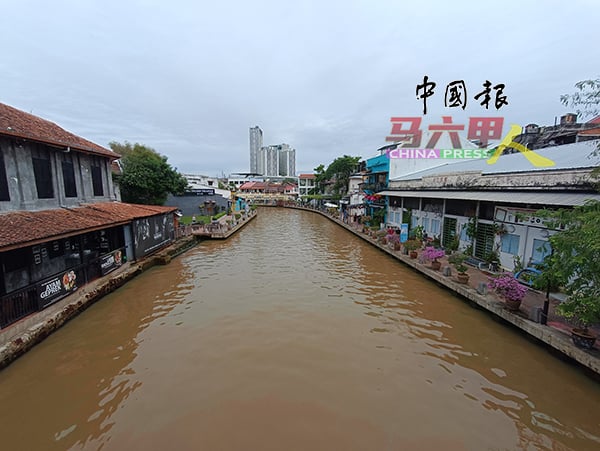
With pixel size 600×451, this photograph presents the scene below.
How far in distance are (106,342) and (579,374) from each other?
448 inches

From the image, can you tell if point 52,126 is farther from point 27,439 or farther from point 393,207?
point 393,207

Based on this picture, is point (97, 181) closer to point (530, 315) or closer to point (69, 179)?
point (69, 179)

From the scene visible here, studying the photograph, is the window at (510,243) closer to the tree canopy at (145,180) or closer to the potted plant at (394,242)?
the potted plant at (394,242)

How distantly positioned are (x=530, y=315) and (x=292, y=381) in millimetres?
6726

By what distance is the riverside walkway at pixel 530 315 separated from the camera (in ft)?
20.1

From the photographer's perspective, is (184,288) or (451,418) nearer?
(451,418)

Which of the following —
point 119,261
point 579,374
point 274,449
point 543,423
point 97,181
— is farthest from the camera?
point 97,181

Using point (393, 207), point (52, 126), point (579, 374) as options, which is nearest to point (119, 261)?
point (52, 126)

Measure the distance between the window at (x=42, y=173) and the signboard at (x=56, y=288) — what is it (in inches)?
137

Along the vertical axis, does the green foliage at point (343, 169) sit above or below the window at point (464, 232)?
above

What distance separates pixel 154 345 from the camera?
24.2ft

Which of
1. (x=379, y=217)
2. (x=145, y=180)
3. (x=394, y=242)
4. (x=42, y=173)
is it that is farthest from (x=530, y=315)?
(x=145, y=180)

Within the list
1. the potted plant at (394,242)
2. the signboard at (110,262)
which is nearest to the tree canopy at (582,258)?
the potted plant at (394,242)

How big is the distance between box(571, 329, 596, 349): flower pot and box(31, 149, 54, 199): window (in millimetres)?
16362
